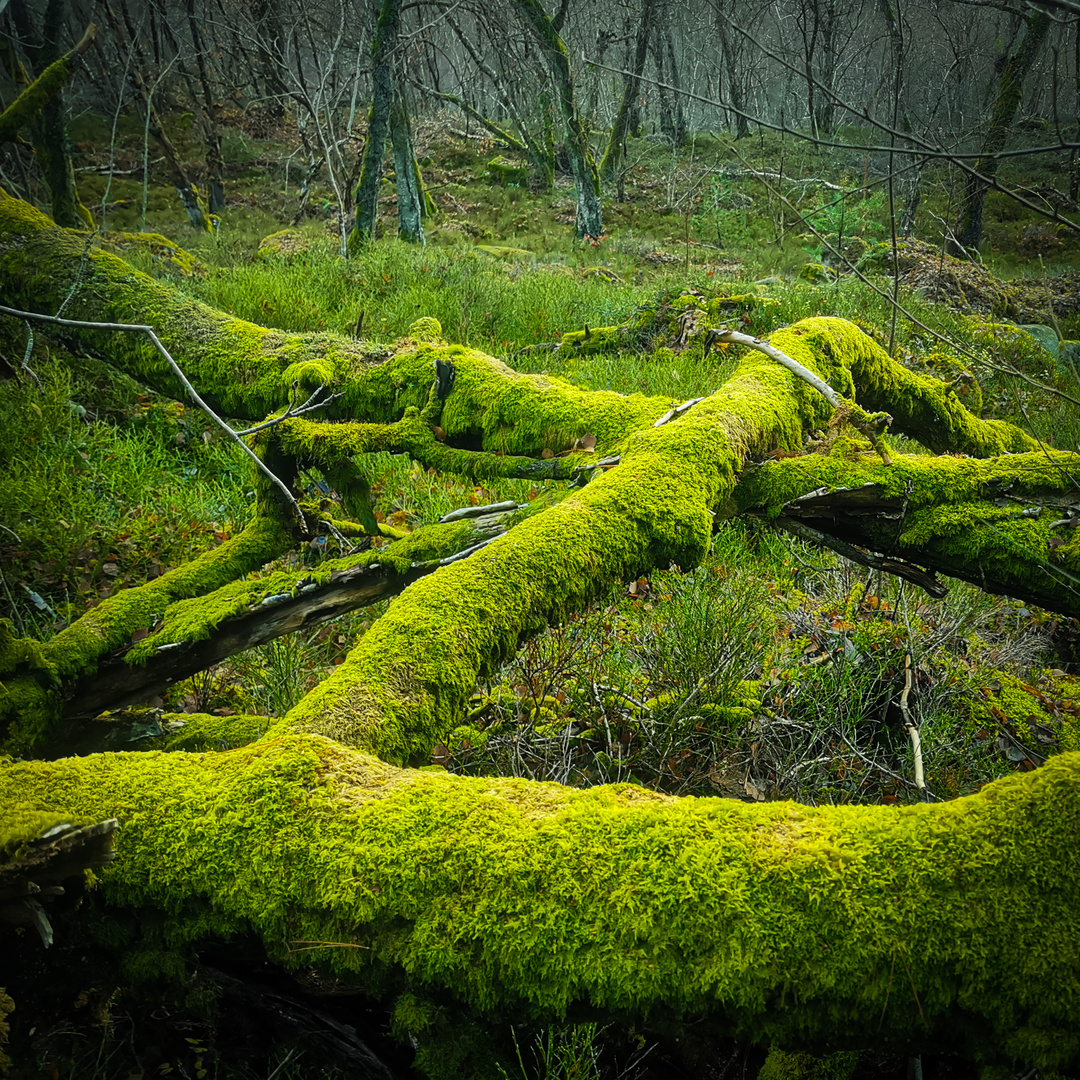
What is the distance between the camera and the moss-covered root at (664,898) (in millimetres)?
1029

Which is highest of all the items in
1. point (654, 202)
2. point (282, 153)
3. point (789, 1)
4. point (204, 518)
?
point (789, 1)

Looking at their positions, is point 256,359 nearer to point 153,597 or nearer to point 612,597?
point 153,597

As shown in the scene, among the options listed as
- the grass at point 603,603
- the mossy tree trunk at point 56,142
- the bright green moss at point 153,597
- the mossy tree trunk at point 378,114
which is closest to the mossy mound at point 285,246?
the grass at point 603,603

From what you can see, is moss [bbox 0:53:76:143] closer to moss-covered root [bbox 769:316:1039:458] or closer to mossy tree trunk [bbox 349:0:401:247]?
moss-covered root [bbox 769:316:1039:458]

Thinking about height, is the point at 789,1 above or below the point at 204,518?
above

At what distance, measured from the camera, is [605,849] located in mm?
1211

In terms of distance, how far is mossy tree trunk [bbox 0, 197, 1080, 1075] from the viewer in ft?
3.43

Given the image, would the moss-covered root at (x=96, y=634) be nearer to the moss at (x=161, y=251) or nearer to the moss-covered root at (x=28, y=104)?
the moss-covered root at (x=28, y=104)

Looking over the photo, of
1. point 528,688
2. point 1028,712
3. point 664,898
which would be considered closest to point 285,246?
point 528,688

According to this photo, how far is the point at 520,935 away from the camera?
114cm

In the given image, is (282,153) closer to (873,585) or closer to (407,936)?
(873,585)

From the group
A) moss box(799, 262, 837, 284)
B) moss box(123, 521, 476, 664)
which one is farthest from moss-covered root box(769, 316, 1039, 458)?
moss box(799, 262, 837, 284)

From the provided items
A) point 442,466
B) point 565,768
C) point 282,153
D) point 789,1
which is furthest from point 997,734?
point 789,1

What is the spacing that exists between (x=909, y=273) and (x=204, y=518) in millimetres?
12541
